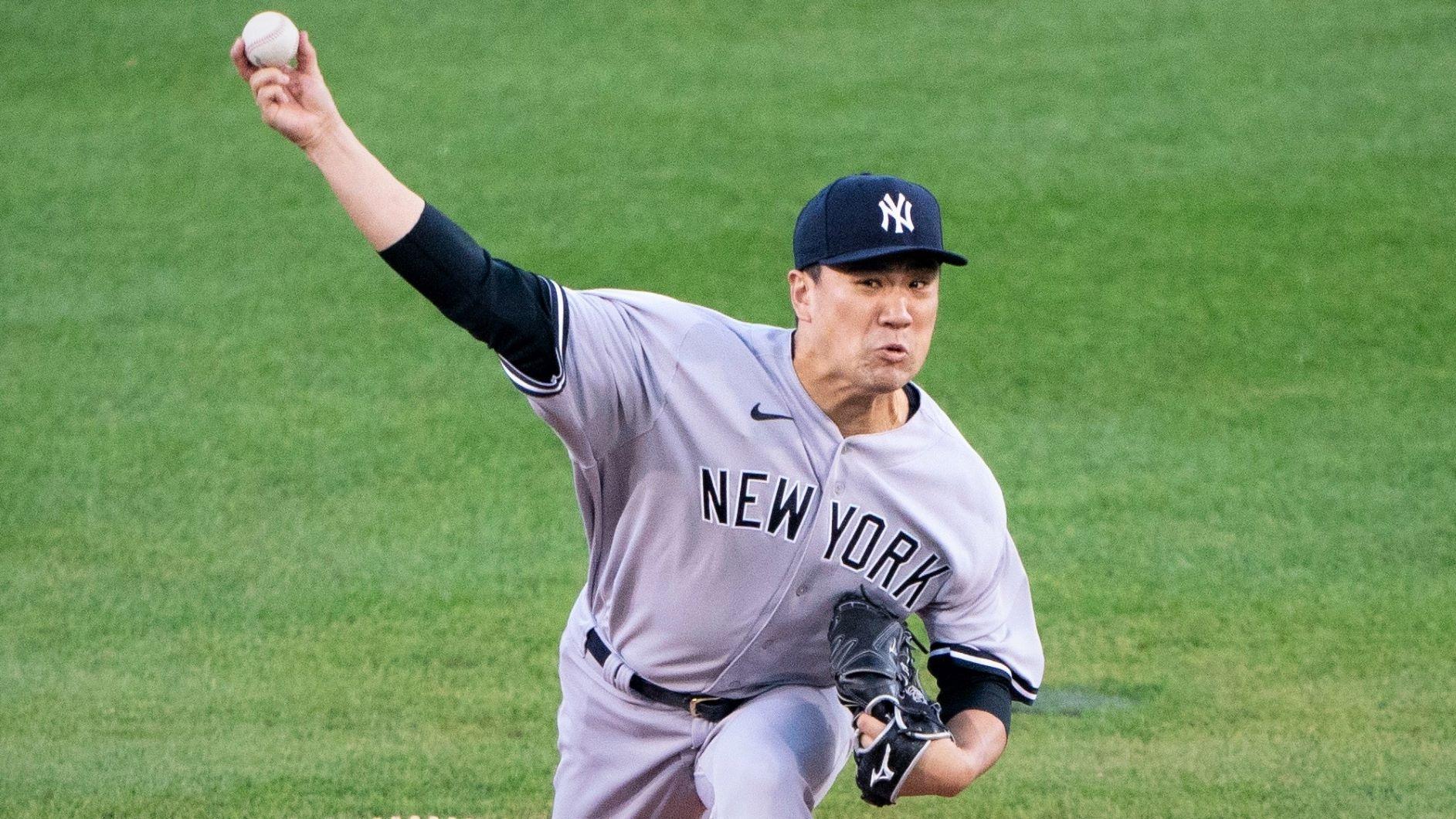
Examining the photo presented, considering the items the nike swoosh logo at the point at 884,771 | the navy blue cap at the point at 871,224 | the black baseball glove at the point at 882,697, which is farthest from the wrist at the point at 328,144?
the nike swoosh logo at the point at 884,771

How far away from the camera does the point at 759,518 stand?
3.37 meters

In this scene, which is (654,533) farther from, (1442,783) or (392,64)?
(392,64)

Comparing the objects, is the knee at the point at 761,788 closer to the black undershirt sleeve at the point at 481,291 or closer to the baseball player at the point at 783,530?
the baseball player at the point at 783,530

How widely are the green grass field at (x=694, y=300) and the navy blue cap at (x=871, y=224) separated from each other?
79.6 inches

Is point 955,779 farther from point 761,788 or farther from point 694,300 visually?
point 694,300

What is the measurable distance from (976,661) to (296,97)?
179 centimetres

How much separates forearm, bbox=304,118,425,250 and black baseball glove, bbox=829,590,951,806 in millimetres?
1218

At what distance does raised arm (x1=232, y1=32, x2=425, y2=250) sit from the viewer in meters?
2.74

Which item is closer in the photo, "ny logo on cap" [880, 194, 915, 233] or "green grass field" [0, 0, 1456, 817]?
"ny logo on cap" [880, 194, 915, 233]

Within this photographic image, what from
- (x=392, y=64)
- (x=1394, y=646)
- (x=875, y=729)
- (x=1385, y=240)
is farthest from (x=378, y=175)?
(x=392, y=64)

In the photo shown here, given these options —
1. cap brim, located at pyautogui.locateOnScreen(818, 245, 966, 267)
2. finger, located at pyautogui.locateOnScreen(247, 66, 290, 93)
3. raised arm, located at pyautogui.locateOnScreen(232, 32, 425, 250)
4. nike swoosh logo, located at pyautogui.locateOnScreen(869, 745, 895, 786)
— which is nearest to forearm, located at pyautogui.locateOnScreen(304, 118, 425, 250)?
raised arm, located at pyautogui.locateOnScreen(232, 32, 425, 250)

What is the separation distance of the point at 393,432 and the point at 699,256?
1964 mm

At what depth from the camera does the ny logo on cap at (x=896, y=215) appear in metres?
3.24

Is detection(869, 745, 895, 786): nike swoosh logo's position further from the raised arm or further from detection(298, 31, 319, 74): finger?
detection(298, 31, 319, 74): finger
